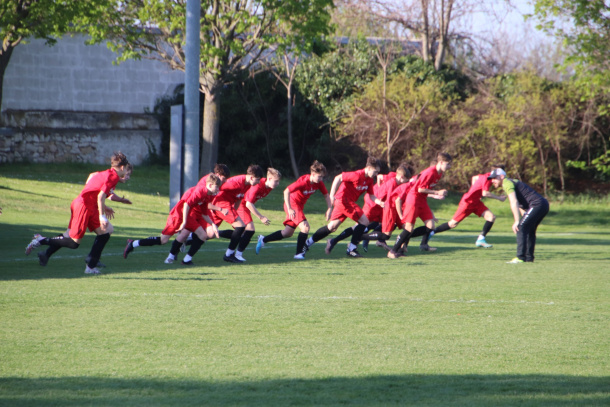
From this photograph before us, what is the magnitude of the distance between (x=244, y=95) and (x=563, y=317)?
24.2 m

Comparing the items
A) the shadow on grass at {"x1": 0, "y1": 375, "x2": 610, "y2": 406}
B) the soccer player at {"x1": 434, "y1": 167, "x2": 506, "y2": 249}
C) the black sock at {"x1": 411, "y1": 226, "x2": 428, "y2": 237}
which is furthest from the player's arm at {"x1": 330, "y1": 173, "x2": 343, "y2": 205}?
the shadow on grass at {"x1": 0, "y1": 375, "x2": 610, "y2": 406}

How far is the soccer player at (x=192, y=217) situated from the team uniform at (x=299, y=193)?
153cm

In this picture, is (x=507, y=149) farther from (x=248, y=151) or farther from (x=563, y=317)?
(x=563, y=317)

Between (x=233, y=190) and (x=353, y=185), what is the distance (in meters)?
2.18

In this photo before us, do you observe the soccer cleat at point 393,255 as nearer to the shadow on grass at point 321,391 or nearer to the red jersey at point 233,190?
the red jersey at point 233,190

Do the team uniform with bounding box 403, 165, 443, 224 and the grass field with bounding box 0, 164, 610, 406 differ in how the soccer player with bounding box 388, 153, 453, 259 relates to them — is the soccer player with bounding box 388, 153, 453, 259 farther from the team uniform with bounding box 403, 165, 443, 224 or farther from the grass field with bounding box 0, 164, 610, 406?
the grass field with bounding box 0, 164, 610, 406

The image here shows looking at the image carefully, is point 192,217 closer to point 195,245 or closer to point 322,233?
point 195,245

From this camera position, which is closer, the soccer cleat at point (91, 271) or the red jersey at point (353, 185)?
the soccer cleat at point (91, 271)

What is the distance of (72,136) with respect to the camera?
26109mm

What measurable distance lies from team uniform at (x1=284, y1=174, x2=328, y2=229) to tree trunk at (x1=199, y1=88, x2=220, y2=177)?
36.0ft

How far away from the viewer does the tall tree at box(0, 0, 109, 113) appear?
1917cm

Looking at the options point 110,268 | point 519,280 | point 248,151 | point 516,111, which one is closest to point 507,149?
point 516,111

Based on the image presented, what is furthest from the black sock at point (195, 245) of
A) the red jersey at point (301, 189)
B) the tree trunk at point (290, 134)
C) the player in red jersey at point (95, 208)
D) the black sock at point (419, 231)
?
the tree trunk at point (290, 134)

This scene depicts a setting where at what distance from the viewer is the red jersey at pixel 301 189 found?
38.4 ft
